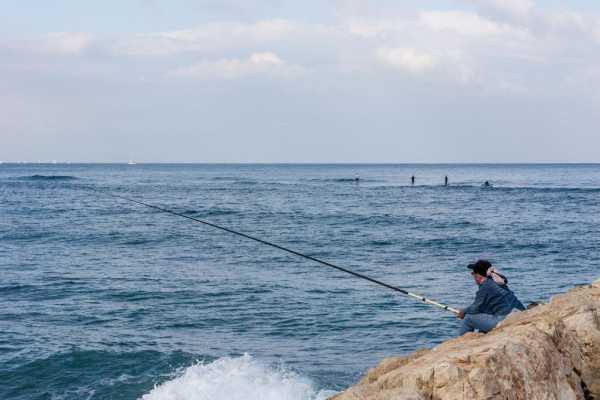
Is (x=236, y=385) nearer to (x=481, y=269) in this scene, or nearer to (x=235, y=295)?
(x=481, y=269)

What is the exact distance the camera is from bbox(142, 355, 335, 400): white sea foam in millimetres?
12102

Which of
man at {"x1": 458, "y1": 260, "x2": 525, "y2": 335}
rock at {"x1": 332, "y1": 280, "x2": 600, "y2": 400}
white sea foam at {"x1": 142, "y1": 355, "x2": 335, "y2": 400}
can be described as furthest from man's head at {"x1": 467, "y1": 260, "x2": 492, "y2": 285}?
white sea foam at {"x1": 142, "y1": 355, "x2": 335, "y2": 400}

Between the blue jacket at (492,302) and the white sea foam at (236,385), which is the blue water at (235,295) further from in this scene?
the blue jacket at (492,302)

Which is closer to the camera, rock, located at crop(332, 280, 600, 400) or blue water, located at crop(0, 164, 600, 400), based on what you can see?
rock, located at crop(332, 280, 600, 400)

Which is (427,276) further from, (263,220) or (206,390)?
(263,220)

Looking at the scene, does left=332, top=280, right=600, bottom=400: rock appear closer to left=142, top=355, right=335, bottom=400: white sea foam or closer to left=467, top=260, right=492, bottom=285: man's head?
left=467, top=260, right=492, bottom=285: man's head

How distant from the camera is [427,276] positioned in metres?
22.7

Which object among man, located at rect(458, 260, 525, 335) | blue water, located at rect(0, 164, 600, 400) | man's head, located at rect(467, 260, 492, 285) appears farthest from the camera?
blue water, located at rect(0, 164, 600, 400)

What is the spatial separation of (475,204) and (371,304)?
40023 mm

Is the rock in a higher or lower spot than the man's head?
lower

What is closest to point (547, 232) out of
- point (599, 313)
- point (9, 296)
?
point (9, 296)

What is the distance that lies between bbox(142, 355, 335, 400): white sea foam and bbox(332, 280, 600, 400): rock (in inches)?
194

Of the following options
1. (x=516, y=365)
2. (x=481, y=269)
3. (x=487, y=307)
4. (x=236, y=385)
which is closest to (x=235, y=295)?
(x=236, y=385)

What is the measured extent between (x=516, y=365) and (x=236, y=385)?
7315 millimetres
